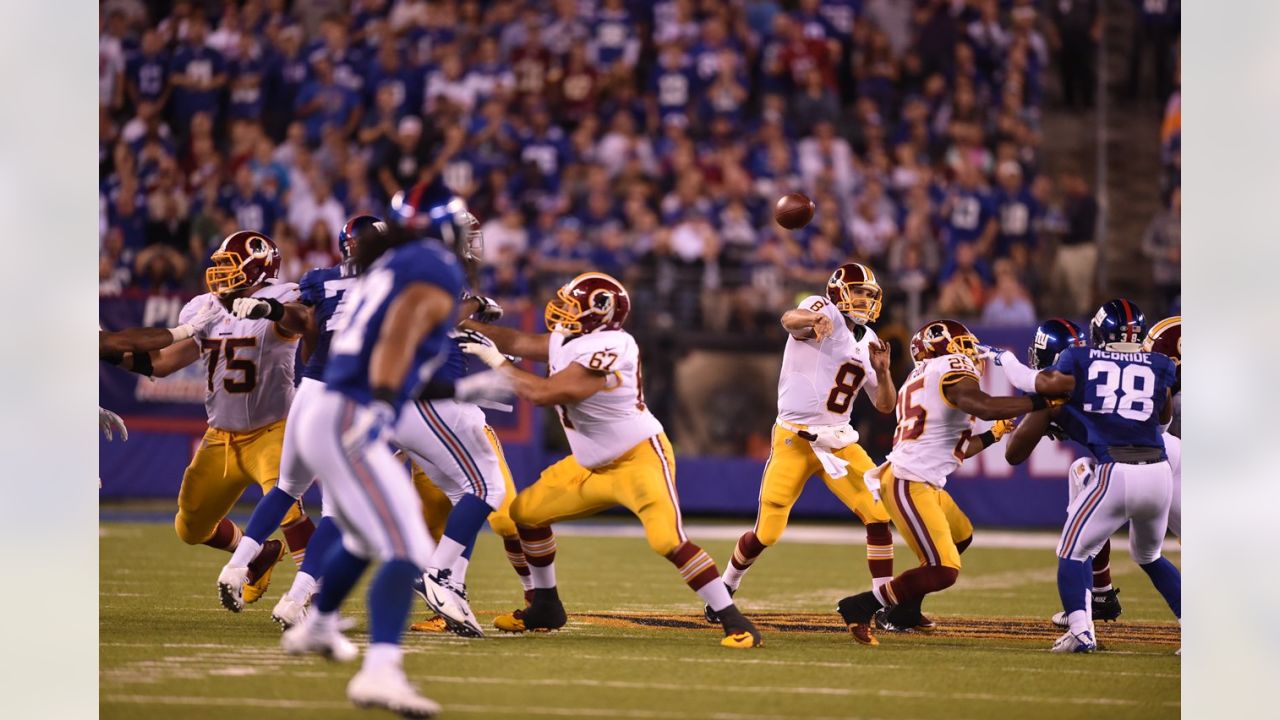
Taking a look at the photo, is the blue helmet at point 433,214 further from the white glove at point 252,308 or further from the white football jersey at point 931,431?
the white football jersey at point 931,431

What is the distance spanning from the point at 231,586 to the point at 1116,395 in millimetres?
3868

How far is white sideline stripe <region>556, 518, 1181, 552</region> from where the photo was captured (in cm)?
1137

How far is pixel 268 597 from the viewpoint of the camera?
769cm

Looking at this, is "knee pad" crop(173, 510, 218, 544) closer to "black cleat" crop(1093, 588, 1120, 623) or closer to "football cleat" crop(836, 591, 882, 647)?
"football cleat" crop(836, 591, 882, 647)

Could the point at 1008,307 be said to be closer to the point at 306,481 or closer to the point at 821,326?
the point at 821,326

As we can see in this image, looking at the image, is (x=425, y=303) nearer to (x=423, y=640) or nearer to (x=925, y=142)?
(x=423, y=640)

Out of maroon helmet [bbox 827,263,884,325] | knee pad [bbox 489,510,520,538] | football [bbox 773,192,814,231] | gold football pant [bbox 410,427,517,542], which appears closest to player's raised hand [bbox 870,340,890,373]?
maroon helmet [bbox 827,263,884,325]

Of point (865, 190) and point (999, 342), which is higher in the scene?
point (865, 190)

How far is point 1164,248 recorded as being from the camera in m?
12.5

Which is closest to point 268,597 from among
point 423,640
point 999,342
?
point 423,640

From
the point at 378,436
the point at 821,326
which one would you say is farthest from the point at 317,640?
the point at 821,326

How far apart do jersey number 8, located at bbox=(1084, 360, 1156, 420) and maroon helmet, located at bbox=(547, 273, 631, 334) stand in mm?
2052

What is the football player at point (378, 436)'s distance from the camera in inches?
182

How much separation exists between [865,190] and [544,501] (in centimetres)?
866
